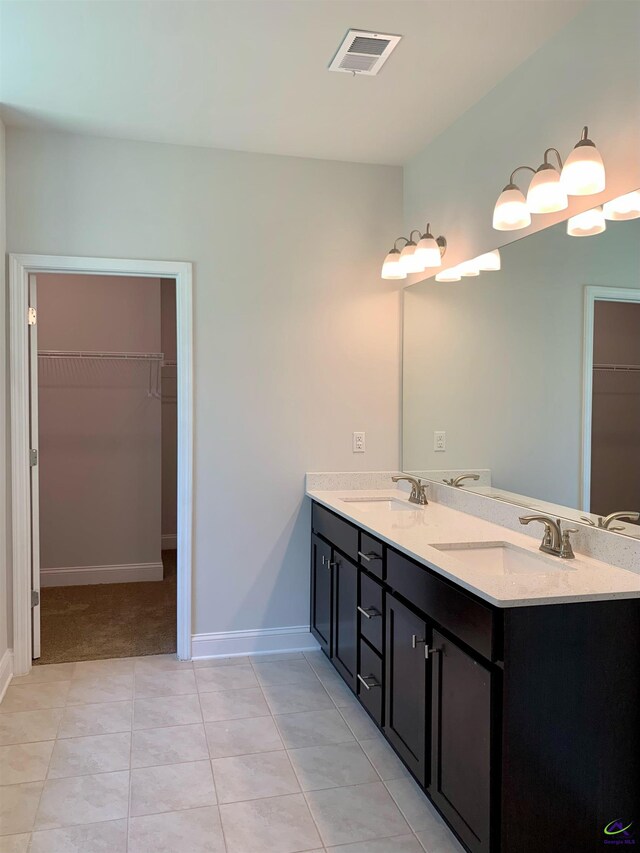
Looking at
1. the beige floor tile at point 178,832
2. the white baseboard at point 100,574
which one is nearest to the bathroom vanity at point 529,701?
the beige floor tile at point 178,832

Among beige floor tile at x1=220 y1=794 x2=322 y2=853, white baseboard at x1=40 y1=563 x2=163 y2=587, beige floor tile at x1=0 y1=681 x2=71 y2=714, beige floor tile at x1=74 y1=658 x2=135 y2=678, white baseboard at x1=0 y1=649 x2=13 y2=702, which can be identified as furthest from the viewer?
white baseboard at x1=40 y1=563 x2=163 y2=587

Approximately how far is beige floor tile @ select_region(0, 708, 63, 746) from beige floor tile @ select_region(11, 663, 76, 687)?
0.32m

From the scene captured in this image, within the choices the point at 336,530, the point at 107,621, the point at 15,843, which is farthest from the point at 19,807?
the point at 107,621

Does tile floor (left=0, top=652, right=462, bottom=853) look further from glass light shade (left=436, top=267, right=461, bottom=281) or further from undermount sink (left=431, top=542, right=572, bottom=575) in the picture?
glass light shade (left=436, top=267, right=461, bottom=281)

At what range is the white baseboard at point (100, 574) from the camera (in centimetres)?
475

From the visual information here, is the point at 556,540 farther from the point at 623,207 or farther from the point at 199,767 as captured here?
the point at 199,767

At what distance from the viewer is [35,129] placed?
318 centimetres

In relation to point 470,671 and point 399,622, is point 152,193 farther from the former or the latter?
point 470,671

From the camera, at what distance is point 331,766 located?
2465 millimetres

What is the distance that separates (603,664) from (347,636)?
4.65 feet

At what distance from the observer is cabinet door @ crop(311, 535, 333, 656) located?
324cm

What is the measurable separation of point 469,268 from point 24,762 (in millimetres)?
2662

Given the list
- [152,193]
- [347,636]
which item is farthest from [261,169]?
[347,636]

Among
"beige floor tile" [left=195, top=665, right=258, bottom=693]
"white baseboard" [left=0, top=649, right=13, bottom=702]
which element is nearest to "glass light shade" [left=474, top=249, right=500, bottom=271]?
"beige floor tile" [left=195, top=665, right=258, bottom=693]
